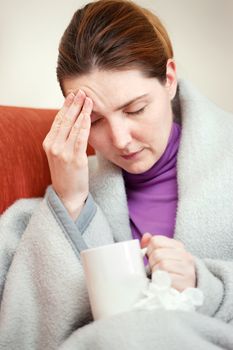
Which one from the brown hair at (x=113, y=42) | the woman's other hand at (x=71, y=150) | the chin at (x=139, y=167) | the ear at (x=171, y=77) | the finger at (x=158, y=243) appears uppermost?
the brown hair at (x=113, y=42)

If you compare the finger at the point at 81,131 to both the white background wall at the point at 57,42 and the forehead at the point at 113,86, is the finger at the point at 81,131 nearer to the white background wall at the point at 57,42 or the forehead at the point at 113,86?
the forehead at the point at 113,86

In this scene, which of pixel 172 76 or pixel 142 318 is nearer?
pixel 142 318

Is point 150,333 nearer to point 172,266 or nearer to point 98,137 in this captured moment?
point 172,266

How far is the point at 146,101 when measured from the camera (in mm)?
864

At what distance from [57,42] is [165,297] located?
3.09 ft

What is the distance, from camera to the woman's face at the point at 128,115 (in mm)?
838

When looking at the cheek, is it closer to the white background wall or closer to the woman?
the woman

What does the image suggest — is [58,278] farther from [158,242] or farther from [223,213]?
[223,213]

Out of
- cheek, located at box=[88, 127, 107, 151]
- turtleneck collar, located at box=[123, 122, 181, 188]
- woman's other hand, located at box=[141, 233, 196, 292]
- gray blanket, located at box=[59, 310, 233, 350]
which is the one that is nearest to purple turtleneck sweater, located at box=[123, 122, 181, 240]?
turtleneck collar, located at box=[123, 122, 181, 188]

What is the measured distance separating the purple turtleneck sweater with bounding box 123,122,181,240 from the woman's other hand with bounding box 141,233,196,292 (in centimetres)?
25

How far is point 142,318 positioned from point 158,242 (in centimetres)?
12

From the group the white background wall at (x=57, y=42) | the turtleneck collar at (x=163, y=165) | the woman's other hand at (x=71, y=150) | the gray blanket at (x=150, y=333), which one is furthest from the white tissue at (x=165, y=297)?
the white background wall at (x=57, y=42)

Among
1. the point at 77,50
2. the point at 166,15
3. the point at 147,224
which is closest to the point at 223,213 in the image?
the point at 147,224

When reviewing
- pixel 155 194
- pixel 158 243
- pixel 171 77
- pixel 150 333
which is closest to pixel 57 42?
pixel 171 77
